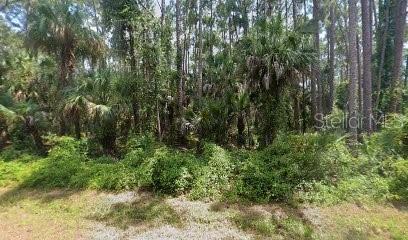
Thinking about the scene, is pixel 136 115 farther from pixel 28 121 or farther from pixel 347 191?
pixel 347 191

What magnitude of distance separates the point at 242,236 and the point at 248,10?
667 inches

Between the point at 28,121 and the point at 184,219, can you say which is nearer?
the point at 184,219

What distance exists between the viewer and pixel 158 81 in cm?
1265

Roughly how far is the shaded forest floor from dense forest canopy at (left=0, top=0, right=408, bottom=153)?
3.31m

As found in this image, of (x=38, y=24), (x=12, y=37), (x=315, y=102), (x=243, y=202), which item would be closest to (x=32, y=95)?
(x=38, y=24)

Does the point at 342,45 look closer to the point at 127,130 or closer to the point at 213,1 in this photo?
the point at 213,1

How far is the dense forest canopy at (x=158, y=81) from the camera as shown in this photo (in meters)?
10.2

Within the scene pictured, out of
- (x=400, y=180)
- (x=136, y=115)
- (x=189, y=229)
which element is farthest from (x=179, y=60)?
(x=400, y=180)

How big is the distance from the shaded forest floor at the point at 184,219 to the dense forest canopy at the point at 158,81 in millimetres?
3306

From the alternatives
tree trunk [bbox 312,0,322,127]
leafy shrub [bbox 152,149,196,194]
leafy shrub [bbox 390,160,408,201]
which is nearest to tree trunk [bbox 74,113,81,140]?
leafy shrub [bbox 152,149,196,194]

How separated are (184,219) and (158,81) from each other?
7512 mm

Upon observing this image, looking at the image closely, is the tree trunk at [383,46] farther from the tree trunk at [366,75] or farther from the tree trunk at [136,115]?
the tree trunk at [136,115]

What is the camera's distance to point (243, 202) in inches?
267

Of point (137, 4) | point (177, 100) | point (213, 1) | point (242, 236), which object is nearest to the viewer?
point (242, 236)
